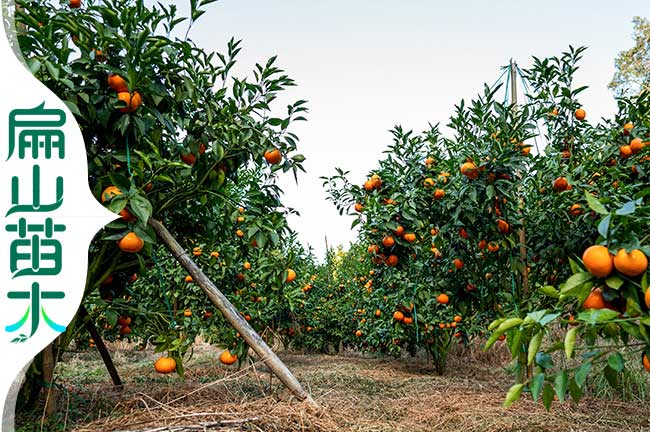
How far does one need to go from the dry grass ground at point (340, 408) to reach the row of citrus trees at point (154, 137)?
31 cm

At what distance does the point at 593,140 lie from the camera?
3.79 meters

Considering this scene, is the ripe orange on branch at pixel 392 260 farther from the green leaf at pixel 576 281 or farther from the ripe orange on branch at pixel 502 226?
the green leaf at pixel 576 281

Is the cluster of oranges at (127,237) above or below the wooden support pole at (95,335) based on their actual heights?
above

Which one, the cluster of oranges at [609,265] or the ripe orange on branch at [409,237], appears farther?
the ripe orange on branch at [409,237]

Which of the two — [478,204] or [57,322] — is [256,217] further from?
[478,204]

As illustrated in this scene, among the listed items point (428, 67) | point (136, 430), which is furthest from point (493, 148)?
point (428, 67)

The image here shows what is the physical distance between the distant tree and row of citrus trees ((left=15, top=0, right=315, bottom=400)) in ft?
43.6

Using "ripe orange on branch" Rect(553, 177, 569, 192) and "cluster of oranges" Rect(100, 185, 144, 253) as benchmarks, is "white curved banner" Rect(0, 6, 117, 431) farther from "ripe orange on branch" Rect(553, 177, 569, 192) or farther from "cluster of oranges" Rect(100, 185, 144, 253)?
"ripe orange on branch" Rect(553, 177, 569, 192)

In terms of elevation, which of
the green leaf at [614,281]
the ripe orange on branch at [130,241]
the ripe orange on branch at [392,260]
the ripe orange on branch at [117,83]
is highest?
the ripe orange on branch at [117,83]

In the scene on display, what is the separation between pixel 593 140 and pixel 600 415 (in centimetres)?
205

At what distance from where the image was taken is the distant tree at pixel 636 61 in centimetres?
1274

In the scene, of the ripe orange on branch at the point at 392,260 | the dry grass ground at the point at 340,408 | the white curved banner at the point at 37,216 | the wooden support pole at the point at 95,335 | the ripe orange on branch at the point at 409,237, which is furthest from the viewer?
the ripe orange on branch at the point at 392,260

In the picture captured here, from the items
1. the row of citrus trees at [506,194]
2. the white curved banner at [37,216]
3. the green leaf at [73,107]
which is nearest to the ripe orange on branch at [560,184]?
the row of citrus trees at [506,194]

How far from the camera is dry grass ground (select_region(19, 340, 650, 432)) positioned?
7.21 feet
